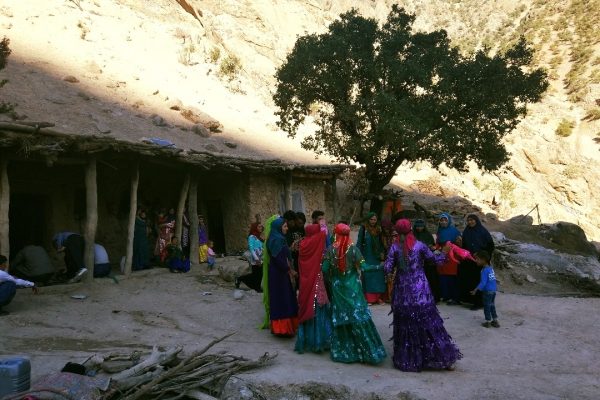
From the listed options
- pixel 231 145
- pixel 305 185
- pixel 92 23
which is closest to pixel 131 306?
pixel 305 185

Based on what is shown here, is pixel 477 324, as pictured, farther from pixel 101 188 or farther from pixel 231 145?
pixel 231 145

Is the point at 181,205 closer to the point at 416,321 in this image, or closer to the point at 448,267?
the point at 448,267

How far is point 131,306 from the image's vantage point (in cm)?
768

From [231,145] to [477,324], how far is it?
14.0 meters

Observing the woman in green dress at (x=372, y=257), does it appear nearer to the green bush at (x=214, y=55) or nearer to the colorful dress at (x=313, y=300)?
the colorful dress at (x=313, y=300)

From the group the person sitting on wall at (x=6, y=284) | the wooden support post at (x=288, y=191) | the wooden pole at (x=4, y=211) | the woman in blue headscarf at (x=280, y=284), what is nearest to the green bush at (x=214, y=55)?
the wooden support post at (x=288, y=191)

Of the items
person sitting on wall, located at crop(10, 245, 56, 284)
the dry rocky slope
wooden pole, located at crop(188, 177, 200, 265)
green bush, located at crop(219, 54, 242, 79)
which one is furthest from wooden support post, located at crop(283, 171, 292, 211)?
green bush, located at crop(219, 54, 242, 79)

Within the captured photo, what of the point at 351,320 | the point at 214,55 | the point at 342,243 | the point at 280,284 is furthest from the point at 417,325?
the point at 214,55

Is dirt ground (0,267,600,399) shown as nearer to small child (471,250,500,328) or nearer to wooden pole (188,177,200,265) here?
small child (471,250,500,328)

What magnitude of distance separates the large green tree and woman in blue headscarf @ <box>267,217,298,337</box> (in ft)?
25.8

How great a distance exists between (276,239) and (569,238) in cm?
1245

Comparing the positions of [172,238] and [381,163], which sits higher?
[381,163]

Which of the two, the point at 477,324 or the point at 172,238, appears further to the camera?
the point at 172,238

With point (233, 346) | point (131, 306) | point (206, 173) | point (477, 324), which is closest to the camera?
point (233, 346)
